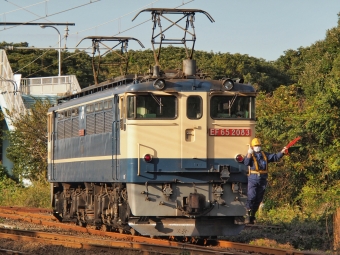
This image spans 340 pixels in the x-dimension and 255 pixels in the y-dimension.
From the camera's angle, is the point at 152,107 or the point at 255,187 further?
the point at 152,107

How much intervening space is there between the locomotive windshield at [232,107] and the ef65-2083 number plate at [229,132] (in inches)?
11.0

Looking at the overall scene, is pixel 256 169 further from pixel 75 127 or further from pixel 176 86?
pixel 75 127

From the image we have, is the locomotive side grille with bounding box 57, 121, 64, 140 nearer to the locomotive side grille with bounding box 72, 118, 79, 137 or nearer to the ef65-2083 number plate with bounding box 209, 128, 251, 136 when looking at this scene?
the locomotive side grille with bounding box 72, 118, 79, 137

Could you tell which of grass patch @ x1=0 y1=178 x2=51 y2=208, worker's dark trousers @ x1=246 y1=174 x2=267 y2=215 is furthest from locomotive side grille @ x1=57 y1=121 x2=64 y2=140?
grass patch @ x1=0 y1=178 x2=51 y2=208

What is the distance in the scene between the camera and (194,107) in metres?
14.9

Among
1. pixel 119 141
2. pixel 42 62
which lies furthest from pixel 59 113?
pixel 42 62

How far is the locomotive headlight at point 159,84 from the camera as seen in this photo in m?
14.7

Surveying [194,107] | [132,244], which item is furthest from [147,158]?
[132,244]

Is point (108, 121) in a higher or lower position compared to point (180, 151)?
higher

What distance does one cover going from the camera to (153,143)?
→ 48.1 feet

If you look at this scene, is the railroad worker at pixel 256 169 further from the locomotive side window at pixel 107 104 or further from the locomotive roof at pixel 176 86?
the locomotive side window at pixel 107 104

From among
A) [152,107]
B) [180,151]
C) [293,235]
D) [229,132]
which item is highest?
[152,107]

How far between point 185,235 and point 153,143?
78.0 inches

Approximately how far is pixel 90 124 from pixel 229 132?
13.0ft
